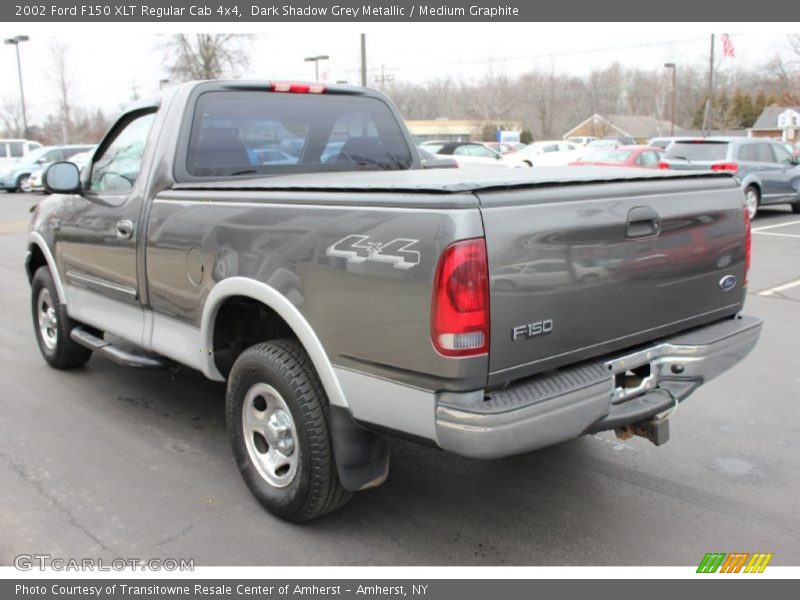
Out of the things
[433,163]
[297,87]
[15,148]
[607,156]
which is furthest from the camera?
[15,148]

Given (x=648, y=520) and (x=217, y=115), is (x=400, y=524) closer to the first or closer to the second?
(x=648, y=520)

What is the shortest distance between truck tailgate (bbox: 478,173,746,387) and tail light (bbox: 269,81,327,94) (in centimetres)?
238

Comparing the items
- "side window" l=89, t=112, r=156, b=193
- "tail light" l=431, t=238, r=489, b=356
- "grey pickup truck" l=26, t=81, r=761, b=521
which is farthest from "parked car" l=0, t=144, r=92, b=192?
"tail light" l=431, t=238, r=489, b=356

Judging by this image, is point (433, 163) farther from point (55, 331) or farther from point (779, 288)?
point (779, 288)

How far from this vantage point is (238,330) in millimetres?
3936

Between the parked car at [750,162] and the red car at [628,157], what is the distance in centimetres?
89

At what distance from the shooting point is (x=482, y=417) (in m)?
2.57

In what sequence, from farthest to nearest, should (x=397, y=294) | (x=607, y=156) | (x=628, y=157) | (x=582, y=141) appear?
(x=582, y=141) → (x=607, y=156) → (x=628, y=157) → (x=397, y=294)

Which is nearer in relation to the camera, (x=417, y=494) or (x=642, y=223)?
(x=642, y=223)

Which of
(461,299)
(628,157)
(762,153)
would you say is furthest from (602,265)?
(762,153)

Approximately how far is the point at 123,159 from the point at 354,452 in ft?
9.14

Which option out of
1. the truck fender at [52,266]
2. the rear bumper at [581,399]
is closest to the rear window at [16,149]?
the truck fender at [52,266]

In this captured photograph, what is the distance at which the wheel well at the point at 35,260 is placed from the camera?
5.72 m

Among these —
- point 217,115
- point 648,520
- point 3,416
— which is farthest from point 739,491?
point 3,416
